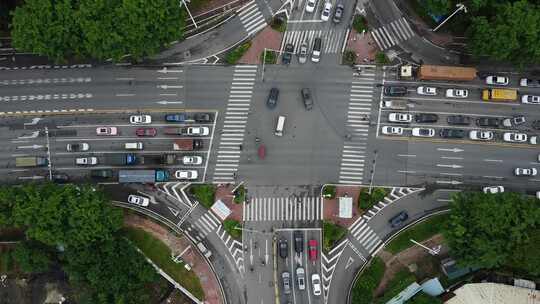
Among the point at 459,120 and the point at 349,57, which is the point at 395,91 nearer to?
the point at 349,57

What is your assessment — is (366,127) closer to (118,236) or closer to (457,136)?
(457,136)

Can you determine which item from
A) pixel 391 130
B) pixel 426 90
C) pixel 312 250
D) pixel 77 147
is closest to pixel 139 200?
pixel 77 147

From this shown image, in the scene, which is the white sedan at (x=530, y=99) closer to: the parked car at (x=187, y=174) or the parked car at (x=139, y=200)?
the parked car at (x=187, y=174)

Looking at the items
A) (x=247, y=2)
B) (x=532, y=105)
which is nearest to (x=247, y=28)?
(x=247, y=2)

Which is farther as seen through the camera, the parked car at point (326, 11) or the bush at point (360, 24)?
the bush at point (360, 24)

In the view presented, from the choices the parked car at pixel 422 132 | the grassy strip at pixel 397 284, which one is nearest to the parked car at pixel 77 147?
the grassy strip at pixel 397 284
